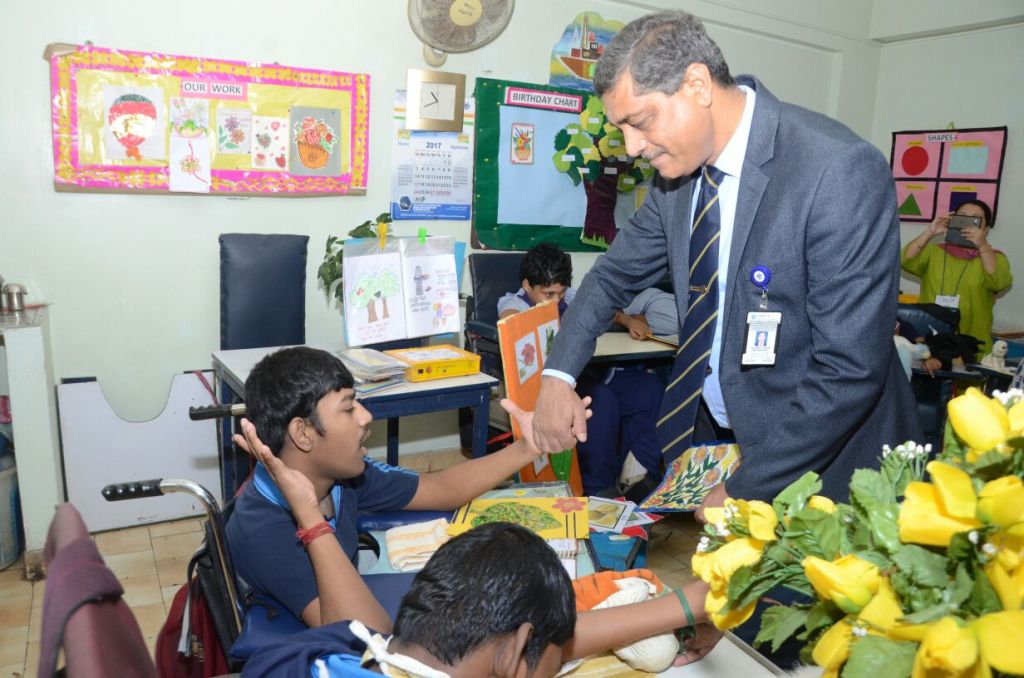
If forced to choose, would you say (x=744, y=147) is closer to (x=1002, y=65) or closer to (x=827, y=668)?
(x=827, y=668)

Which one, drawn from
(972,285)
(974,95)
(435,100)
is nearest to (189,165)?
(435,100)

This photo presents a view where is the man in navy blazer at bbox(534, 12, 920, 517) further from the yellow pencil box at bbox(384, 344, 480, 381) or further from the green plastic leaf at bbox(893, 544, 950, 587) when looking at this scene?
the yellow pencil box at bbox(384, 344, 480, 381)

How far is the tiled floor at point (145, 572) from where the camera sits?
252cm

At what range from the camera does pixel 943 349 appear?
4.15 meters

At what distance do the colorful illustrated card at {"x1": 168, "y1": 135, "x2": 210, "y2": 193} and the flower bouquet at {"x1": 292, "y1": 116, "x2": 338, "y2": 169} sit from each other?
16.3 inches

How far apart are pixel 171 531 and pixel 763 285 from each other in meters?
2.88

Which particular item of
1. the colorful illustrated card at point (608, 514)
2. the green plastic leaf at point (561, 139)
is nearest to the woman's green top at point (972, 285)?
the green plastic leaf at point (561, 139)

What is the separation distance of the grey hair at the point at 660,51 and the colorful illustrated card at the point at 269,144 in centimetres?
265

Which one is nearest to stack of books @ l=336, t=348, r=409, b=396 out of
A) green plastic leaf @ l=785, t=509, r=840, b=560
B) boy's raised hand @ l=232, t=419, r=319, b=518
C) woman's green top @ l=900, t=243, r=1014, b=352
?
boy's raised hand @ l=232, t=419, r=319, b=518

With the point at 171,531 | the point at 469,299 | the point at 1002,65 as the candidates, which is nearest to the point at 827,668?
the point at 171,531

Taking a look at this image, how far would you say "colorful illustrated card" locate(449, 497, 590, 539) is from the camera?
1.66m

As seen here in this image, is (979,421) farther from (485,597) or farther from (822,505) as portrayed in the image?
(485,597)

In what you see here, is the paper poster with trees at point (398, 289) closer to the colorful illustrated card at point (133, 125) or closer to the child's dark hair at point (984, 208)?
the colorful illustrated card at point (133, 125)

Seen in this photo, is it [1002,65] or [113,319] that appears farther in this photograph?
[1002,65]
